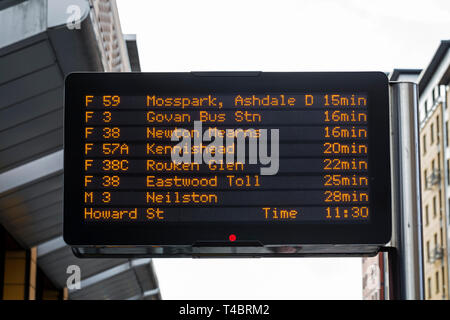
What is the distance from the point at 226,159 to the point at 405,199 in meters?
1.23

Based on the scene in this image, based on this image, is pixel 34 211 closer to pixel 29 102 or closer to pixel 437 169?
pixel 29 102

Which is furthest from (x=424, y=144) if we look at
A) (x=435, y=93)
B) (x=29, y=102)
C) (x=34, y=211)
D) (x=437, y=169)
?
(x=29, y=102)

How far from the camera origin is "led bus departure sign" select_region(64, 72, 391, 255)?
21.5 feet

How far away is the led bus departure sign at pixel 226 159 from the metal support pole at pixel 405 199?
0.26ft

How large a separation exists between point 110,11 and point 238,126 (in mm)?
12196

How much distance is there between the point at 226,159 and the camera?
675 cm

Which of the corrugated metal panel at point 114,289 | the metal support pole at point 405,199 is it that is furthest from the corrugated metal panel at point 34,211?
→ the metal support pole at point 405,199

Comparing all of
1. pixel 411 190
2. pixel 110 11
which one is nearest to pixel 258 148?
pixel 411 190

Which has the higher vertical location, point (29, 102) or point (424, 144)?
point (424, 144)

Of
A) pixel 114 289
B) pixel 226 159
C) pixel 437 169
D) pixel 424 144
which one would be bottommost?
pixel 226 159

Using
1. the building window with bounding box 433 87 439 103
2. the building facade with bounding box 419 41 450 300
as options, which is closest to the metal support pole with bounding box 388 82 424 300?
the building facade with bounding box 419 41 450 300

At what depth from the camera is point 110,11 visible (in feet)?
60.7

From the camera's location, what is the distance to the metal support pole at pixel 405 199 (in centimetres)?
636
